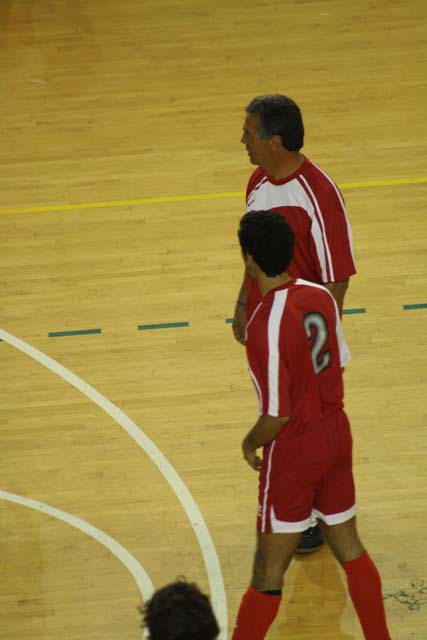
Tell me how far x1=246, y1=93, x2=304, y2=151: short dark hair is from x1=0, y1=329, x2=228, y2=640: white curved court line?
195cm

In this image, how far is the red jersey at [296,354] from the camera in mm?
4000

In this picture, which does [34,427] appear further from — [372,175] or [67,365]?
[372,175]

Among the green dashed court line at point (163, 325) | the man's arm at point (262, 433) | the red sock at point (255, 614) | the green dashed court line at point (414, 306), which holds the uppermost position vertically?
the man's arm at point (262, 433)

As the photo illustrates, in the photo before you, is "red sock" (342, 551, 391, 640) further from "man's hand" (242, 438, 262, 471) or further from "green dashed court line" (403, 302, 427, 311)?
"green dashed court line" (403, 302, 427, 311)

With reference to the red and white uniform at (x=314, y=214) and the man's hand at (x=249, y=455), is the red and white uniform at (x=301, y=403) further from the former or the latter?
the red and white uniform at (x=314, y=214)

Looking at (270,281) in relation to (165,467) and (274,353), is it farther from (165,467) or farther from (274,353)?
(165,467)

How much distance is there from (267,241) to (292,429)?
729 mm

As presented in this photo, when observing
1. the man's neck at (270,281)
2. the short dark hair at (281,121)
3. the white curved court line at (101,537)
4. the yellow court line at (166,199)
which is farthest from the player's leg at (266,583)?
the yellow court line at (166,199)

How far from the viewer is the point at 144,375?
21.3ft

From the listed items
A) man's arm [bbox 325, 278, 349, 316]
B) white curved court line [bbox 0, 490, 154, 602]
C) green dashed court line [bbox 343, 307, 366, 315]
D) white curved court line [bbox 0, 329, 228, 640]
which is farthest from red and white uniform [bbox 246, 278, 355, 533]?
green dashed court line [bbox 343, 307, 366, 315]

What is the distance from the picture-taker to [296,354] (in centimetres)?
403

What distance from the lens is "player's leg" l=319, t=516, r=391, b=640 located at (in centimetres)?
430

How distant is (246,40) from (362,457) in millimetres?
5448

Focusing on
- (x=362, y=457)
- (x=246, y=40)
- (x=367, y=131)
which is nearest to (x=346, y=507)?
(x=362, y=457)
